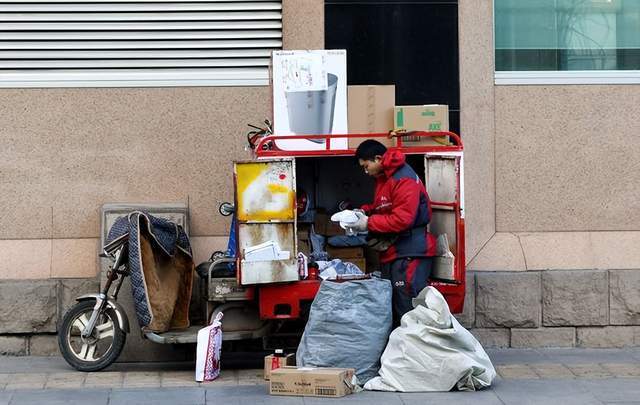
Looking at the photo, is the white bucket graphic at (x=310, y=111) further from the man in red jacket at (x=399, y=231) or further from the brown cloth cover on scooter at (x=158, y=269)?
the brown cloth cover on scooter at (x=158, y=269)

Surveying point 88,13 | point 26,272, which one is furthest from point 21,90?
point 26,272

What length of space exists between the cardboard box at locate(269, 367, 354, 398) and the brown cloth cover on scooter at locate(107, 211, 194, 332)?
1170 mm

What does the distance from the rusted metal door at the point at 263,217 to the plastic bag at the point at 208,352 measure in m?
0.43

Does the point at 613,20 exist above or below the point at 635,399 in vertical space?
above

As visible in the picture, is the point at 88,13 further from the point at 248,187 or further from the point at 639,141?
the point at 639,141

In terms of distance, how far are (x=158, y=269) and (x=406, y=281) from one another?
6.31 feet

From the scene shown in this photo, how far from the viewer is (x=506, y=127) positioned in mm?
10047

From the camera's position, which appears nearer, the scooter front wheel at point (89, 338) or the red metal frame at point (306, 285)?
the red metal frame at point (306, 285)

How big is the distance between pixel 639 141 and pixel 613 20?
111 cm

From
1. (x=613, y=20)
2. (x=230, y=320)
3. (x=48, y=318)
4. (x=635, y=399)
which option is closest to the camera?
(x=635, y=399)

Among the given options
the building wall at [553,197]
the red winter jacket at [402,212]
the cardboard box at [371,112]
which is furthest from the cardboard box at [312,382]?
the building wall at [553,197]

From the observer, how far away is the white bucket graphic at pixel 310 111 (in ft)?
28.7

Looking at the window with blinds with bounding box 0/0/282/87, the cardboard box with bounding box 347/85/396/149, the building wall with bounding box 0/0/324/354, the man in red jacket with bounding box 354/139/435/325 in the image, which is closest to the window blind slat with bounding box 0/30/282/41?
the window with blinds with bounding box 0/0/282/87

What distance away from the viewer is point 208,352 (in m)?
8.41
